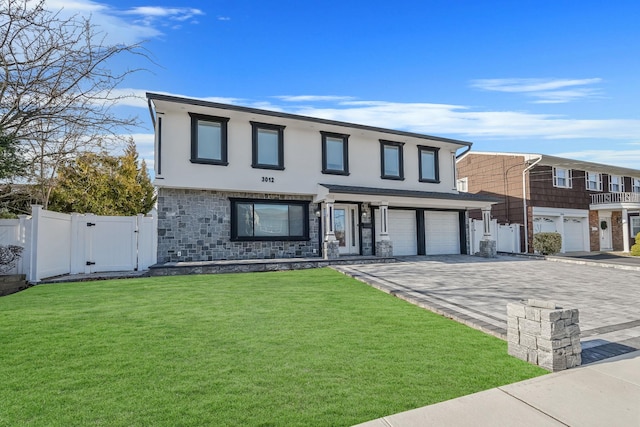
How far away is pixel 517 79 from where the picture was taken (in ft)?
40.4

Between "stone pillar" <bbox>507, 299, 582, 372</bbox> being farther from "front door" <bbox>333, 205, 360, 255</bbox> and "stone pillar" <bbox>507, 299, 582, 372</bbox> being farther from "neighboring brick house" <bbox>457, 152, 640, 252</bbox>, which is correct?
"neighboring brick house" <bbox>457, 152, 640, 252</bbox>

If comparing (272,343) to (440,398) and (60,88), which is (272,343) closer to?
(440,398)

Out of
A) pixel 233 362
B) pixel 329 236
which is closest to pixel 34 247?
pixel 233 362

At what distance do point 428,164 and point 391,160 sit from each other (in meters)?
2.24

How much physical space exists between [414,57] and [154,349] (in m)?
12.6

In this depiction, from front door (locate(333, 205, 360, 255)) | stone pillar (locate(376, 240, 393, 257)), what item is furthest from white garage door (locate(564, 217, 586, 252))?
front door (locate(333, 205, 360, 255))

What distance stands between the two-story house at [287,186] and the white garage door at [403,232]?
5 centimetres

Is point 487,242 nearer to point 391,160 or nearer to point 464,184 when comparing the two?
point 391,160

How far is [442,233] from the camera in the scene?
17.1 meters

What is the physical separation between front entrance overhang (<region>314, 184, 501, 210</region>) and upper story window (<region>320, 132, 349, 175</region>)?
94 centimetres

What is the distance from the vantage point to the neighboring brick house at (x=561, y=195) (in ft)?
66.4

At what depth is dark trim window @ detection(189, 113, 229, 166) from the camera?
12.6 meters

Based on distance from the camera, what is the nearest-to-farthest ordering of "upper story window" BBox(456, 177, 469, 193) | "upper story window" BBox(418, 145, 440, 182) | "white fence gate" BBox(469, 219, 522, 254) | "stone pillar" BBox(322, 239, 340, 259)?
"stone pillar" BBox(322, 239, 340, 259) < "upper story window" BBox(418, 145, 440, 182) < "white fence gate" BBox(469, 219, 522, 254) < "upper story window" BBox(456, 177, 469, 193)

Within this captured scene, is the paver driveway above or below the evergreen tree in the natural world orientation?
below
